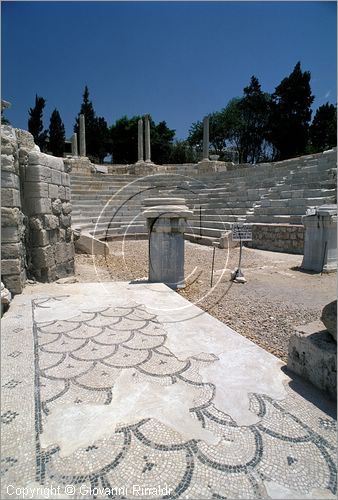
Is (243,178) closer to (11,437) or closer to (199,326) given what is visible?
(199,326)

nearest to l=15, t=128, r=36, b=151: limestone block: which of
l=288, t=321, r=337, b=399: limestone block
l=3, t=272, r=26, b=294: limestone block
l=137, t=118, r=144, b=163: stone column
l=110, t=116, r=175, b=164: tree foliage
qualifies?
l=3, t=272, r=26, b=294: limestone block

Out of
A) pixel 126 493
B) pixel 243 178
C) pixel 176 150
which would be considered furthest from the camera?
pixel 176 150

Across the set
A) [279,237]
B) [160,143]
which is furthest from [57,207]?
[160,143]

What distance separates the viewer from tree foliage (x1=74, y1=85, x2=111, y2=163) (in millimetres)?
35438

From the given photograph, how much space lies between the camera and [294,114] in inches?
1187

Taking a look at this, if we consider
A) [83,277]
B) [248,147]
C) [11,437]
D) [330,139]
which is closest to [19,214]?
[83,277]

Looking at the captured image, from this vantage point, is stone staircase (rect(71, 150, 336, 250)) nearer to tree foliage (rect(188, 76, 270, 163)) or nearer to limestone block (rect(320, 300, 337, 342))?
limestone block (rect(320, 300, 337, 342))

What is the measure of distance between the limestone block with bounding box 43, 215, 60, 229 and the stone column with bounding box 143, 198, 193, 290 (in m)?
1.55

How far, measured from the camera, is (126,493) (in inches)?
45.8

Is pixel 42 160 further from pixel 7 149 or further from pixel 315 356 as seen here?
pixel 315 356

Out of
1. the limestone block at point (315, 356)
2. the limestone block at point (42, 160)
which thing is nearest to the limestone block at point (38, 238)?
the limestone block at point (42, 160)

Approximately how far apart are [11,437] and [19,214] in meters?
3.32

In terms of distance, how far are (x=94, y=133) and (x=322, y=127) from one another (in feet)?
85.8

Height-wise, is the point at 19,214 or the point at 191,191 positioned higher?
the point at 191,191
